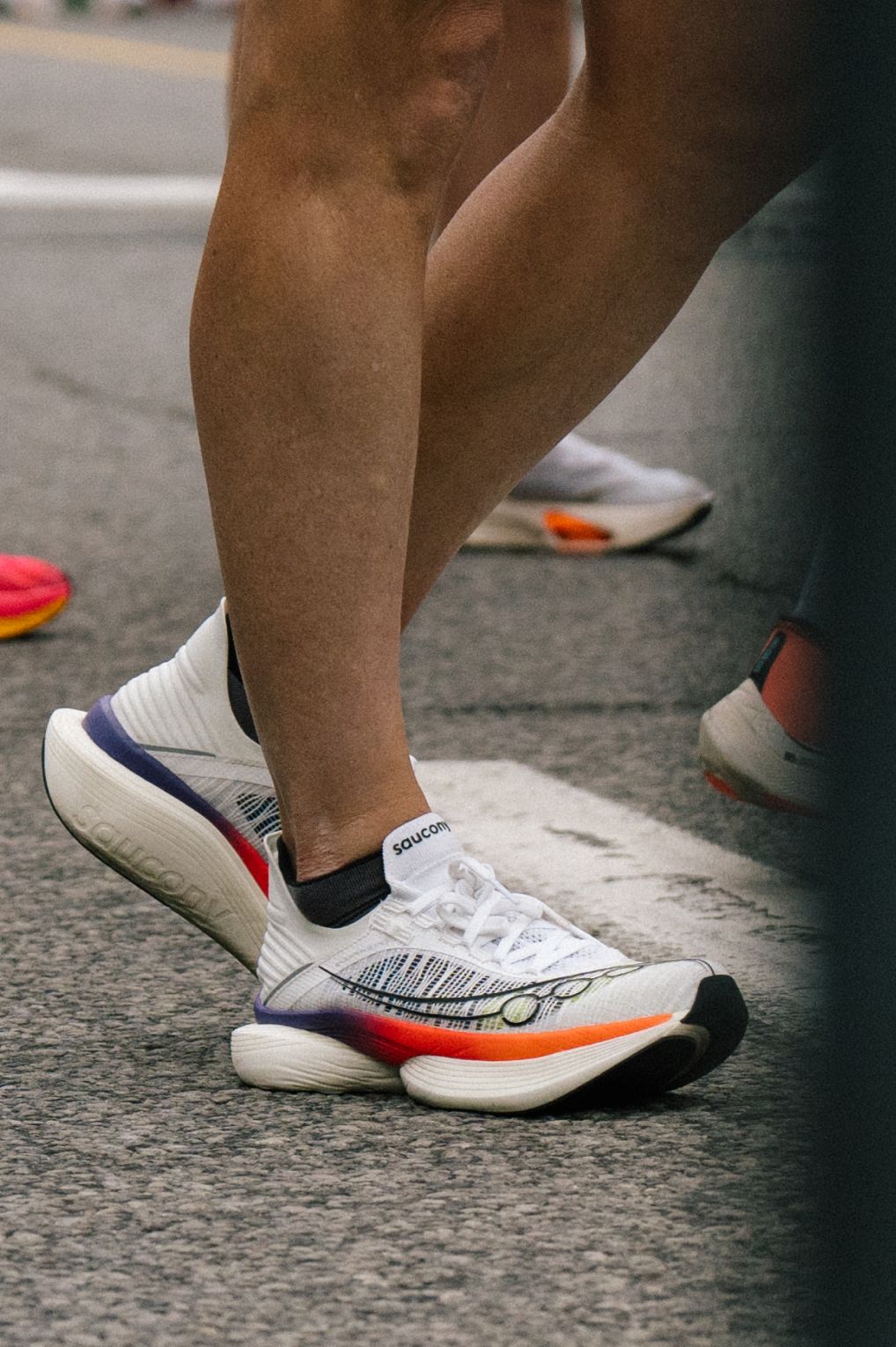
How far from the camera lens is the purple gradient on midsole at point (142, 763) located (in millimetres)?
1689

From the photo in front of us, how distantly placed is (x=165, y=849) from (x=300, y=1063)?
23 cm

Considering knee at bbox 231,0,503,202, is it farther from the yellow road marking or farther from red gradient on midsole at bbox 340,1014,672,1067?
the yellow road marking

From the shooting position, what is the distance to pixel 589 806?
230cm

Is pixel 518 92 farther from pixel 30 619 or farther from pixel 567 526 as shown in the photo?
pixel 30 619

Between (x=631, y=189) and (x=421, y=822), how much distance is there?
0.50 metres

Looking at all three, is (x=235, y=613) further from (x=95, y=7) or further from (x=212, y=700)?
(x=95, y=7)

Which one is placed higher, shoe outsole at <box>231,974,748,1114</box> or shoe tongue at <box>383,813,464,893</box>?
shoe tongue at <box>383,813,464,893</box>

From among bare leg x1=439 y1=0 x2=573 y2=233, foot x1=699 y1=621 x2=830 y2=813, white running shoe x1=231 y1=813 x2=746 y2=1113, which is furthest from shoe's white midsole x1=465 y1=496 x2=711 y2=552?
white running shoe x1=231 y1=813 x2=746 y2=1113

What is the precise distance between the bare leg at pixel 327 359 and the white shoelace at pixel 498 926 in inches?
2.6

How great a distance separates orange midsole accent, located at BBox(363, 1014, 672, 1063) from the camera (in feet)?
4.76

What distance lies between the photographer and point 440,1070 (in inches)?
59.3

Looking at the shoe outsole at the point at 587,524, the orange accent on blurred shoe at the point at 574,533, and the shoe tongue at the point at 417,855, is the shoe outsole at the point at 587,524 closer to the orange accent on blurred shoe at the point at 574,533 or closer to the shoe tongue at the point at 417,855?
the orange accent on blurred shoe at the point at 574,533

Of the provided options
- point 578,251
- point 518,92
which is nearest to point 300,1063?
point 578,251

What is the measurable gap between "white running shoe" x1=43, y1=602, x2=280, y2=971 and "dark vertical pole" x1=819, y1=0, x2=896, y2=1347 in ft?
3.94
